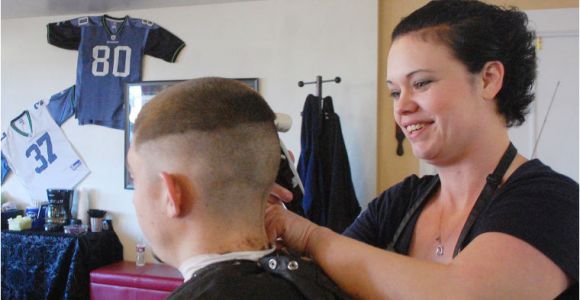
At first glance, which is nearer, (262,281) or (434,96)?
(262,281)

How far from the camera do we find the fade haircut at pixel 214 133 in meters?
0.73

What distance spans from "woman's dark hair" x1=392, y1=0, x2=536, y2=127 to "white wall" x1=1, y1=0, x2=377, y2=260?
6.15 ft

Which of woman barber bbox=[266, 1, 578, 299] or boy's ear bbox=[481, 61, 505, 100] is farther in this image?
boy's ear bbox=[481, 61, 505, 100]

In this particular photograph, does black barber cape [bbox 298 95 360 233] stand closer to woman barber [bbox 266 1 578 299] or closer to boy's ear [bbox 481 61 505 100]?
woman barber [bbox 266 1 578 299]

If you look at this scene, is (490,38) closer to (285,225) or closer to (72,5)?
(285,225)

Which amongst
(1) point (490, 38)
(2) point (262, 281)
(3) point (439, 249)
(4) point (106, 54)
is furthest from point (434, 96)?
→ (4) point (106, 54)

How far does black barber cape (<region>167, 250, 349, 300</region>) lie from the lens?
667 mm

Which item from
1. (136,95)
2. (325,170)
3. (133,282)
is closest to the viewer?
(325,170)

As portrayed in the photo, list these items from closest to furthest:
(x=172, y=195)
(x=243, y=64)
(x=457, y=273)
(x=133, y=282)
Answer: 1. (x=457, y=273)
2. (x=172, y=195)
3. (x=133, y=282)
4. (x=243, y=64)

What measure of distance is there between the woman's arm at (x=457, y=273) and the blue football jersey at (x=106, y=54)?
2.75 meters

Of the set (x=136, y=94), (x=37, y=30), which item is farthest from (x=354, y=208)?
(x=37, y=30)

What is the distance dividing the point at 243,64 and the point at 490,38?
2.33 meters

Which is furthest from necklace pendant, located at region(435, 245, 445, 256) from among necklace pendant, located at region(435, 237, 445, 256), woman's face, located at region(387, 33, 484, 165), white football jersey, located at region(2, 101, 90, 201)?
white football jersey, located at region(2, 101, 90, 201)

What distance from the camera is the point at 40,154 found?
3.52m
